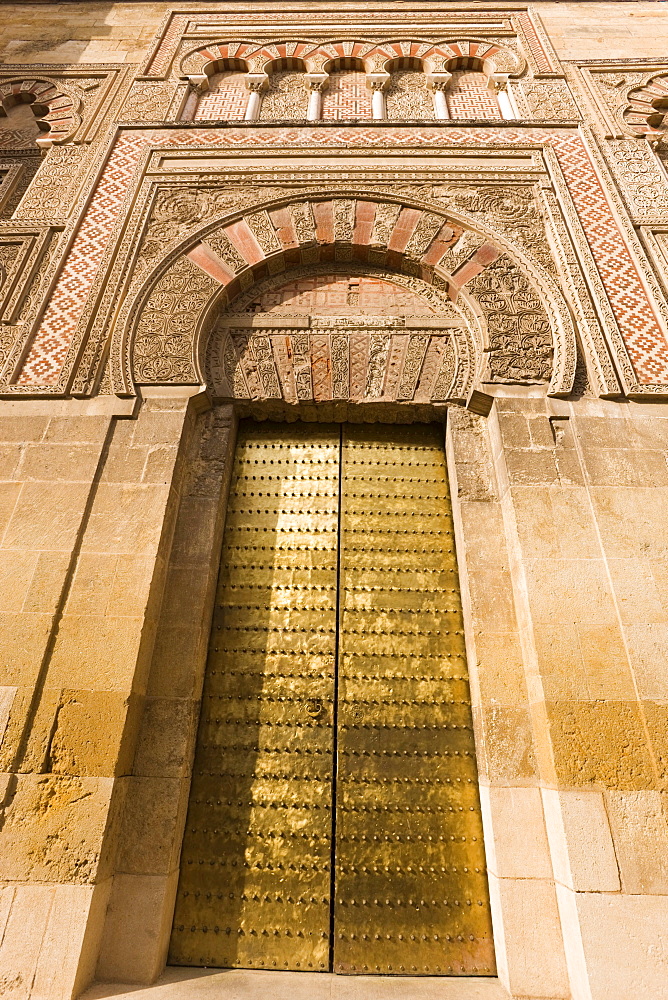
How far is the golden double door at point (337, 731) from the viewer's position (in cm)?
233

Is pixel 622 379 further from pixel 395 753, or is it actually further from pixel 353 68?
pixel 353 68

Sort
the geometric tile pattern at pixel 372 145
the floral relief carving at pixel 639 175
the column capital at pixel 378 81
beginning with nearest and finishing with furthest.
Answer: the geometric tile pattern at pixel 372 145 < the floral relief carving at pixel 639 175 < the column capital at pixel 378 81

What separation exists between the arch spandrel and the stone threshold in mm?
2673

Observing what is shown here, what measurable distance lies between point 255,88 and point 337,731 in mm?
5162

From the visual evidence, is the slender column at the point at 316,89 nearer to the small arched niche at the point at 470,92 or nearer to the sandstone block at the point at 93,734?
the small arched niche at the point at 470,92

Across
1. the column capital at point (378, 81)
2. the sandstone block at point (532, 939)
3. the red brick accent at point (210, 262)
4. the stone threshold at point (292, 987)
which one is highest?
the column capital at point (378, 81)

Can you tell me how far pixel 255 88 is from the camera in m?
4.86

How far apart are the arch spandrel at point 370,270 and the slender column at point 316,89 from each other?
4.58 ft

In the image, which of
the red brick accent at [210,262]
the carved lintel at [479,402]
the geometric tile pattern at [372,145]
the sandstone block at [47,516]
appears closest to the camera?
the sandstone block at [47,516]

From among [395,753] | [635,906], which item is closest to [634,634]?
[635,906]

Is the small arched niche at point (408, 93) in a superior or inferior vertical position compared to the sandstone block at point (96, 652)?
superior

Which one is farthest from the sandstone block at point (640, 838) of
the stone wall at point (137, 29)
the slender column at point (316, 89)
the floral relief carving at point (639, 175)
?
the stone wall at point (137, 29)

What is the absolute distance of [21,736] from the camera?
2312 mm

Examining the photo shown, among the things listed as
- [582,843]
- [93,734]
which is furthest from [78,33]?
[582,843]
